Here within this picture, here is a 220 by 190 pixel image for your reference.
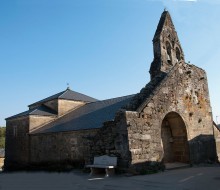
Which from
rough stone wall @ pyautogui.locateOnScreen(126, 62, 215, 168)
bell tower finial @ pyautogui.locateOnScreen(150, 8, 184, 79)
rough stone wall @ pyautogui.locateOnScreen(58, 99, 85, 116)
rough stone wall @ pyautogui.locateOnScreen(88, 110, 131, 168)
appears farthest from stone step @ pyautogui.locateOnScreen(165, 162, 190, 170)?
rough stone wall @ pyautogui.locateOnScreen(58, 99, 85, 116)

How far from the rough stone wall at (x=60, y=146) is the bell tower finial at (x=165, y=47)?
19.8 ft

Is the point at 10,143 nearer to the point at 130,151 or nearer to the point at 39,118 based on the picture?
the point at 39,118

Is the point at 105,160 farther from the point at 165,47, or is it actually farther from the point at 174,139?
the point at 165,47

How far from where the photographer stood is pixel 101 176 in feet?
28.3

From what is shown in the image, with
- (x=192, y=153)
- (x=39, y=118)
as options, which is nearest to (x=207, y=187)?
(x=192, y=153)

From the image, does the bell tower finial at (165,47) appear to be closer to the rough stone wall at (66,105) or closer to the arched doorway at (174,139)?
the arched doorway at (174,139)

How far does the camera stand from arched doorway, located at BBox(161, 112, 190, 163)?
1147cm

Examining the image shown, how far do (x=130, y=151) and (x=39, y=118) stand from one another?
14.9 metres

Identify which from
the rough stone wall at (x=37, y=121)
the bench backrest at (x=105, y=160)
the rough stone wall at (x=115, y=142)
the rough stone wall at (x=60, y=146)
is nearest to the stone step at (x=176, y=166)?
the rough stone wall at (x=115, y=142)

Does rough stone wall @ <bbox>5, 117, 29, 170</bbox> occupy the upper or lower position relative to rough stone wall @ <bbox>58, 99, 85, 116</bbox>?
lower

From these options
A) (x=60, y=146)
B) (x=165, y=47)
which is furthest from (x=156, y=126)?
(x=60, y=146)

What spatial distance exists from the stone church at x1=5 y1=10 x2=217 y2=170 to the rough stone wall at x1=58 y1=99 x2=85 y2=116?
3.50m

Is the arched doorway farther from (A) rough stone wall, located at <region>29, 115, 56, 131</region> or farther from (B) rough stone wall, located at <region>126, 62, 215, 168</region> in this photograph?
(A) rough stone wall, located at <region>29, 115, 56, 131</region>

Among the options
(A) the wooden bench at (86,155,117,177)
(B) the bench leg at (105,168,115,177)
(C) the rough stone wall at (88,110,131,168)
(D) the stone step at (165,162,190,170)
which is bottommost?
(D) the stone step at (165,162,190,170)
